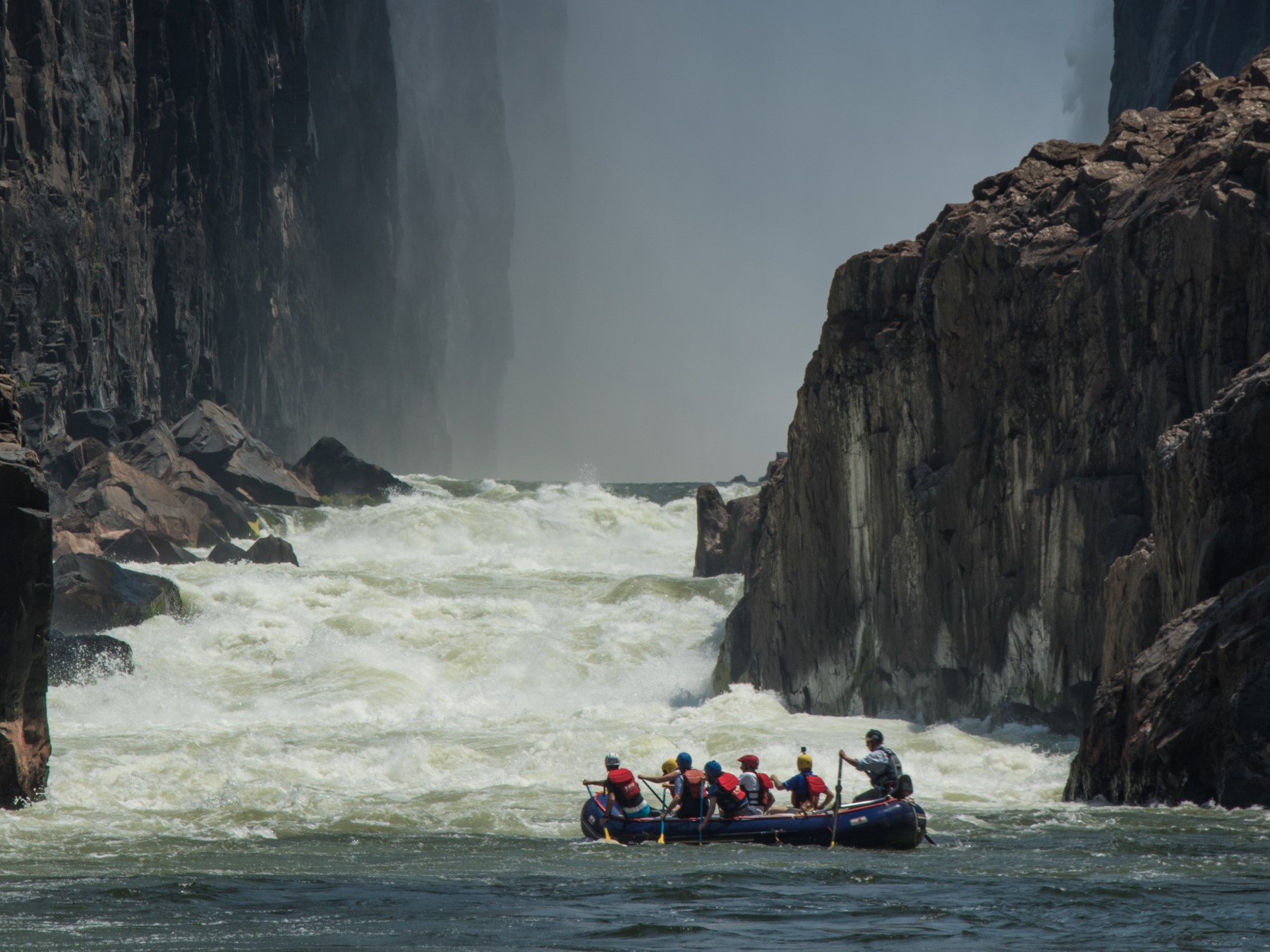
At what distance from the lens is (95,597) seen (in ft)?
132

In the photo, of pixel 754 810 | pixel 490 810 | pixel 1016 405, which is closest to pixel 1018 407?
pixel 1016 405

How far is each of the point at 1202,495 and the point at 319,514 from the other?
5282 cm

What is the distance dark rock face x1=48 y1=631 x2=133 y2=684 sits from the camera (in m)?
34.2

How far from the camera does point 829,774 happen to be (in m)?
25.4

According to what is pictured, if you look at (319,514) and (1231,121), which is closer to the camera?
(1231,121)

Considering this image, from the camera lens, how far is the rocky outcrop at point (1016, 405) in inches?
925

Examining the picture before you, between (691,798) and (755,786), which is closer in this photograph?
(691,798)

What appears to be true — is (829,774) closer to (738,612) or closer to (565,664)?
(738,612)

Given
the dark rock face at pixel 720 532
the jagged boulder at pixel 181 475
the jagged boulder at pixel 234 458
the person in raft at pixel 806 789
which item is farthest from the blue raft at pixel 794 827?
the jagged boulder at pixel 234 458

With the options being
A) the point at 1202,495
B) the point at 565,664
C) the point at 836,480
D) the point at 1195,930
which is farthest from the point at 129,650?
the point at 1195,930

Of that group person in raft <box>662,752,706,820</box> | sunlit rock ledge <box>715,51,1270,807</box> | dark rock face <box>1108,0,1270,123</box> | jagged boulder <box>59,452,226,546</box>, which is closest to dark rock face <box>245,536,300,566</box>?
jagged boulder <box>59,452,226,546</box>

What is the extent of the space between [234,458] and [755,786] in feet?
170

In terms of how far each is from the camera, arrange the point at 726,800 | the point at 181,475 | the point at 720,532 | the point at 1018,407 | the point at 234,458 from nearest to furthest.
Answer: the point at 726,800 → the point at 1018,407 → the point at 720,532 → the point at 181,475 → the point at 234,458

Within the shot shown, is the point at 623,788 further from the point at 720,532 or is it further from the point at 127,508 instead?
the point at 127,508
